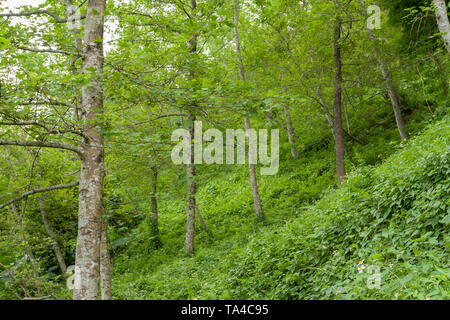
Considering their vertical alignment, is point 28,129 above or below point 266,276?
above

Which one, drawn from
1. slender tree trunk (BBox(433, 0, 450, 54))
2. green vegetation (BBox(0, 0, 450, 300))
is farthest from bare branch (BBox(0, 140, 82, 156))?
slender tree trunk (BBox(433, 0, 450, 54))

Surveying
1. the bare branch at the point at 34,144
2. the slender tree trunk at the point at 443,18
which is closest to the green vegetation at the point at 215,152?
the bare branch at the point at 34,144

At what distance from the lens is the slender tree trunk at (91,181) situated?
166 inches

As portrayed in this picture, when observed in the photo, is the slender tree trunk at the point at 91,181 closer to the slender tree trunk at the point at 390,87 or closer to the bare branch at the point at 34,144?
the bare branch at the point at 34,144

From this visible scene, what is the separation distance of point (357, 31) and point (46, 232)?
16361mm

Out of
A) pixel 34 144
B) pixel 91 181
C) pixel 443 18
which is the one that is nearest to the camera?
pixel 34 144

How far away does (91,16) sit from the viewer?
192 inches

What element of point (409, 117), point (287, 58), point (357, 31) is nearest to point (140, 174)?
point (287, 58)

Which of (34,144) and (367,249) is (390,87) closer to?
(367,249)

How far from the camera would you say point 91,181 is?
14.8 feet

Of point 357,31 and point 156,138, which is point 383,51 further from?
point 156,138

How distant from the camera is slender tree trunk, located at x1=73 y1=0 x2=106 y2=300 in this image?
4207 millimetres

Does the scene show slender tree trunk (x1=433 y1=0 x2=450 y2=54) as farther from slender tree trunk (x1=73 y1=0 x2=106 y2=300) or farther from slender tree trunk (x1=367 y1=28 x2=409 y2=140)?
slender tree trunk (x1=73 y1=0 x2=106 y2=300)

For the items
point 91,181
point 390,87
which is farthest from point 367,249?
point 390,87
